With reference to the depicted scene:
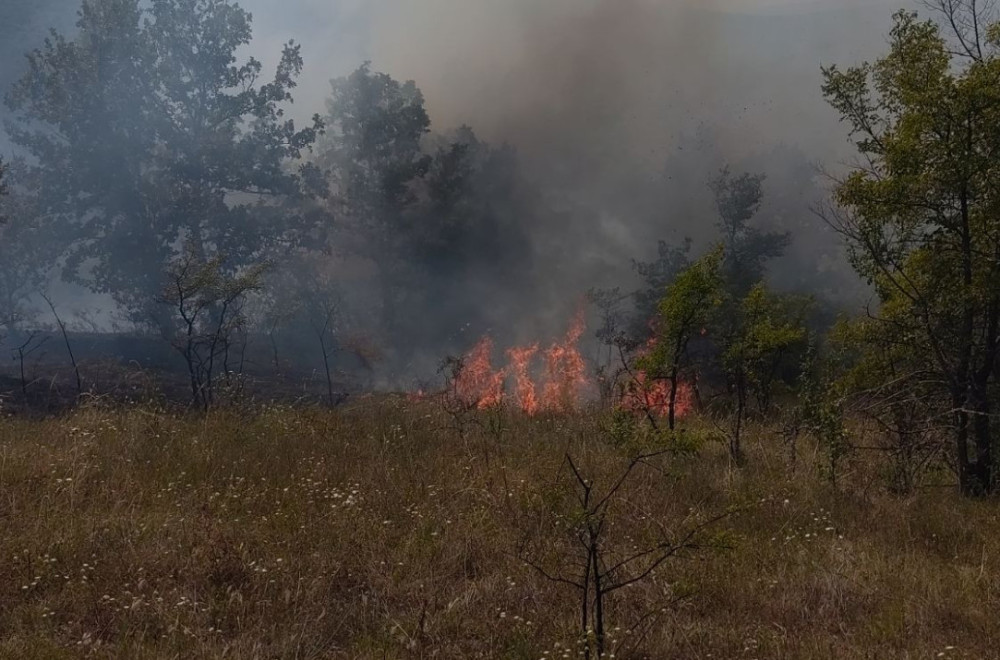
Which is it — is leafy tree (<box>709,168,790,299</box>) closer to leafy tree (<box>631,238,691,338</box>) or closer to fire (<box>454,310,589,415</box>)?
leafy tree (<box>631,238,691,338</box>)

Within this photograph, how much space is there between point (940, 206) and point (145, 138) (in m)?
23.7

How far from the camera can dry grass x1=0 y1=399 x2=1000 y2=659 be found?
3609mm

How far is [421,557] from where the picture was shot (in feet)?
15.1

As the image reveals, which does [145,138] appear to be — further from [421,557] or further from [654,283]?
[421,557]

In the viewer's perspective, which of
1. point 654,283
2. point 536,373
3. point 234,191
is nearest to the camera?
point 654,283

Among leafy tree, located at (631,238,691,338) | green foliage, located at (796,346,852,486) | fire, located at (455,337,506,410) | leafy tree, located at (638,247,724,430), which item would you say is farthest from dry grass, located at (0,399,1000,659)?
leafy tree, located at (631,238,691,338)

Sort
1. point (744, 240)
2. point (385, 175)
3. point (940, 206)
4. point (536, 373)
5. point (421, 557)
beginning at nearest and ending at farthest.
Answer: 1. point (421, 557)
2. point (940, 206)
3. point (744, 240)
4. point (536, 373)
5. point (385, 175)

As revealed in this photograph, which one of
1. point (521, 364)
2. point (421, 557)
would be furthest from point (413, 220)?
point (421, 557)

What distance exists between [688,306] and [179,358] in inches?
860

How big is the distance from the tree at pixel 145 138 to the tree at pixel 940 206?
20.5m

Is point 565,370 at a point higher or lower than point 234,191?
lower

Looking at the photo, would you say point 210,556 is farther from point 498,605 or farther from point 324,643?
point 498,605

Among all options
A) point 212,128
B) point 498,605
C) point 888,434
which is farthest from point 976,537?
point 212,128

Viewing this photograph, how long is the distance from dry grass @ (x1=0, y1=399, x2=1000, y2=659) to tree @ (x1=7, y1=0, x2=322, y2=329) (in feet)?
58.5
